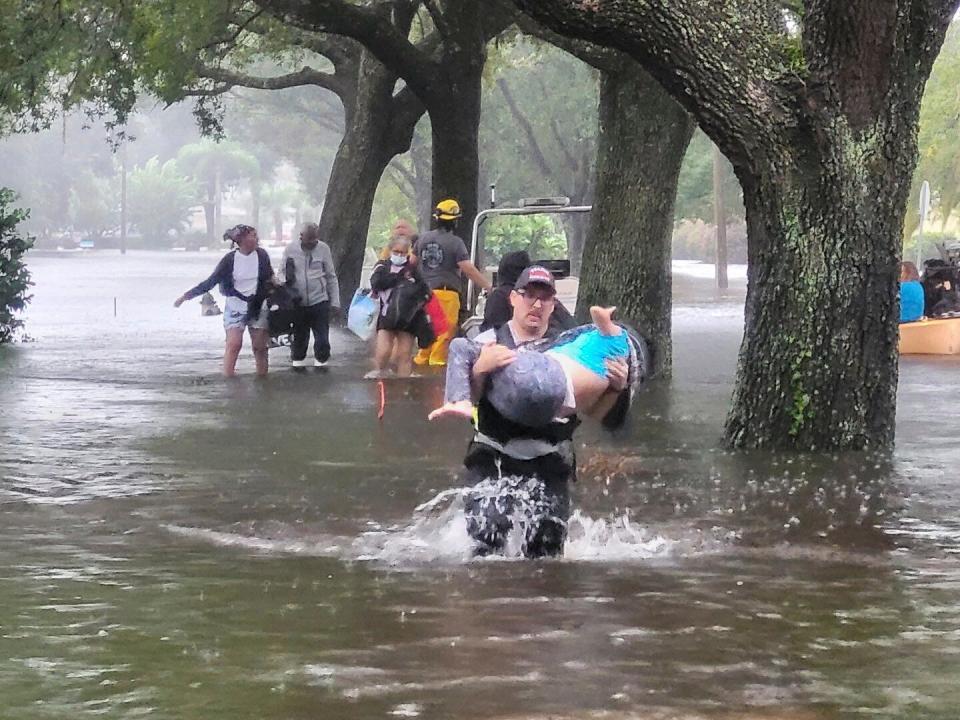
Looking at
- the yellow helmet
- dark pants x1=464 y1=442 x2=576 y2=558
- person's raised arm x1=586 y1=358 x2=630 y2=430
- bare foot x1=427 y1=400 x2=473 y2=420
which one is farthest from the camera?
the yellow helmet

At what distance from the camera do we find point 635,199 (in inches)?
708

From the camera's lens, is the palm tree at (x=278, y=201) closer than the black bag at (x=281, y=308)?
No

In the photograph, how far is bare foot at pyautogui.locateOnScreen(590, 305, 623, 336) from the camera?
26.1ft

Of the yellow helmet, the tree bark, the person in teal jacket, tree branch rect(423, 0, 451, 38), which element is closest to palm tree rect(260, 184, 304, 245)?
tree branch rect(423, 0, 451, 38)

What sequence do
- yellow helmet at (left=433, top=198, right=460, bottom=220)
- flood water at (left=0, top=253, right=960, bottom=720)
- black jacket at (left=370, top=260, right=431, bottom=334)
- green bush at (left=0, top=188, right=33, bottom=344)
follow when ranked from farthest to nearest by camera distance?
green bush at (left=0, top=188, right=33, bottom=344), yellow helmet at (left=433, top=198, right=460, bottom=220), black jacket at (left=370, top=260, right=431, bottom=334), flood water at (left=0, top=253, right=960, bottom=720)

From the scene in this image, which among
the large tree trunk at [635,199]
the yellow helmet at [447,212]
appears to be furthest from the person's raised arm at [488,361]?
the yellow helmet at [447,212]

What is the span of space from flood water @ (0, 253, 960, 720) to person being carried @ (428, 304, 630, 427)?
2.64 feet

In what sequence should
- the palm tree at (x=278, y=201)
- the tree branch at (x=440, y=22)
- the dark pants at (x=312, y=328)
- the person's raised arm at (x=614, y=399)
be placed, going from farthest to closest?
1. the palm tree at (x=278, y=201)
2. the tree branch at (x=440, y=22)
3. the dark pants at (x=312, y=328)
4. the person's raised arm at (x=614, y=399)

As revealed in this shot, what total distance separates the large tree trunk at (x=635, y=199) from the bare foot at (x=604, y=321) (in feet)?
31.4

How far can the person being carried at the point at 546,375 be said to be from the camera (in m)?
7.96

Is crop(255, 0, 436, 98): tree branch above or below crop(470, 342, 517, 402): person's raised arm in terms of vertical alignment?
above

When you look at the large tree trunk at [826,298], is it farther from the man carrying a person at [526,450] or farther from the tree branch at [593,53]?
the man carrying a person at [526,450]

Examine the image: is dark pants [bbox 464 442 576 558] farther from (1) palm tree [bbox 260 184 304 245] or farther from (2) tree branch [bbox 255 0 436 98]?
(1) palm tree [bbox 260 184 304 245]

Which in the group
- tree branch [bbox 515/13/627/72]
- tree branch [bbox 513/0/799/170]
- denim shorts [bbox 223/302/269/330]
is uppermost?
tree branch [bbox 515/13/627/72]
